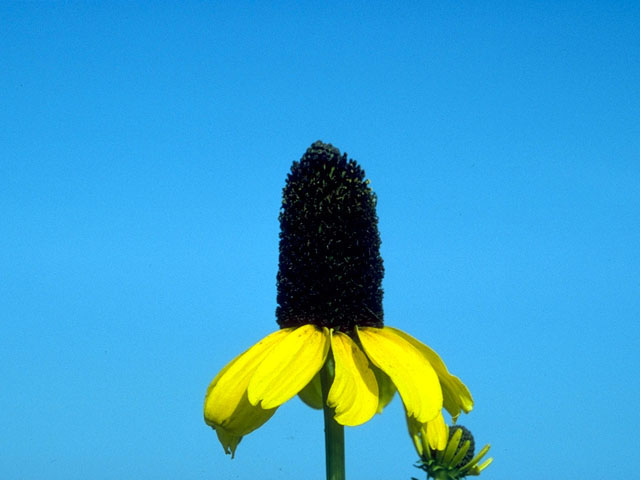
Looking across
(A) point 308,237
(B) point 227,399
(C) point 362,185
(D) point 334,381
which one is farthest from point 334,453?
(C) point 362,185

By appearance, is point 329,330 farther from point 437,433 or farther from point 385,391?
point 437,433

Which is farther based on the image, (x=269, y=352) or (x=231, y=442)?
(x=231, y=442)

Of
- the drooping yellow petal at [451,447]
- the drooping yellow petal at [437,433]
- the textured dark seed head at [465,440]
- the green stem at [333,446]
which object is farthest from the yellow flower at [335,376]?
the textured dark seed head at [465,440]

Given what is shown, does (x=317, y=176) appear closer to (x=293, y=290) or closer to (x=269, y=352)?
(x=293, y=290)

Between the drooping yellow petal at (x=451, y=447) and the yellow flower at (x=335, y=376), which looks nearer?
the yellow flower at (x=335, y=376)

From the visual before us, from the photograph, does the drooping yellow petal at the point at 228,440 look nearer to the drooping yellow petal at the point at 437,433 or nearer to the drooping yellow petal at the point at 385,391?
the drooping yellow petal at the point at 385,391
